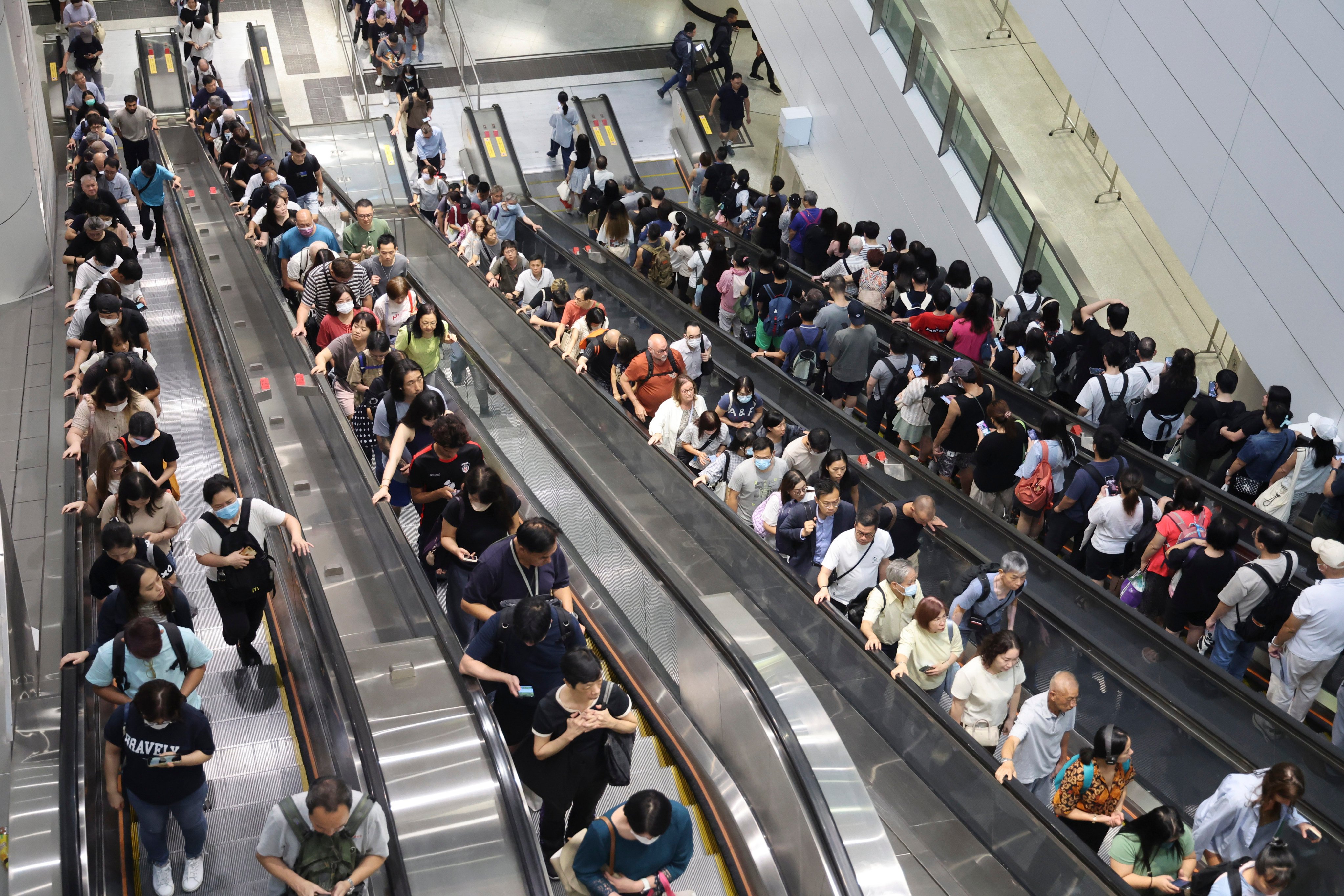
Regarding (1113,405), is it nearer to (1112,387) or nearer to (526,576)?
(1112,387)

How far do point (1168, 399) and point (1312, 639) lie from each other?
259cm

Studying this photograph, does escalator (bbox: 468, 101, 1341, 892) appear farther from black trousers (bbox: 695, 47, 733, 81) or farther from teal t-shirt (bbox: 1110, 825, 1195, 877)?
black trousers (bbox: 695, 47, 733, 81)

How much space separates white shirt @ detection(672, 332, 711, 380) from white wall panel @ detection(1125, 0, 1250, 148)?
16.5 ft

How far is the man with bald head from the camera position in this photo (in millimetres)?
5629

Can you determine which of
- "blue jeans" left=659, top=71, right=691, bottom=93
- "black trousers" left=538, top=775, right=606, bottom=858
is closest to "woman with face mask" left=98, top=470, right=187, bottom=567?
"black trousers" left=538, top=775, right=606, bottom=858

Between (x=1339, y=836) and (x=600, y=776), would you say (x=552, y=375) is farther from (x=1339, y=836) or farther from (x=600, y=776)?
(x=1339, y=836)

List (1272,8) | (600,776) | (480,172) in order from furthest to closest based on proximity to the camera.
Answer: (480,172)
(1272,8)
(600,776)

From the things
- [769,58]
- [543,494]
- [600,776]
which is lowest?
[600,776]

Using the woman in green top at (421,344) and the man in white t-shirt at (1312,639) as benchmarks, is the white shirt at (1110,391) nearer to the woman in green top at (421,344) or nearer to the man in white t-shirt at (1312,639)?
the man in white t-shirt at (1312,639)

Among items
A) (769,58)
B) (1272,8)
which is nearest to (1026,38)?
(769,58)

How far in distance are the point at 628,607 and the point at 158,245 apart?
30.1 ft

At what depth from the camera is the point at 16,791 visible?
4.62m

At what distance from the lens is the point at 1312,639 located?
6637mm

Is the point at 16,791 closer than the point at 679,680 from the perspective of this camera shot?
Yes
